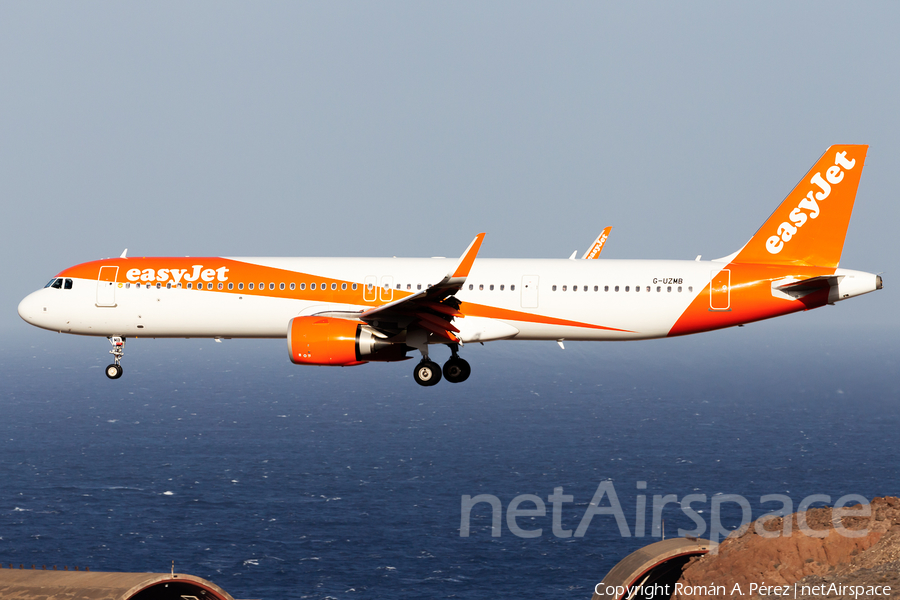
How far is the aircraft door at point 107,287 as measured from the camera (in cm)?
3931

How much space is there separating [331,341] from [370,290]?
4383 millimetres

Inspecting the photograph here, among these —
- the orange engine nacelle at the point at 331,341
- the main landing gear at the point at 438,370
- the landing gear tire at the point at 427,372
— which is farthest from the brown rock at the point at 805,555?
the orange engine nacelle at the point at 331,341

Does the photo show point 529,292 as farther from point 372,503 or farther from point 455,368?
point 372,503

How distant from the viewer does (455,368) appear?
36875mm

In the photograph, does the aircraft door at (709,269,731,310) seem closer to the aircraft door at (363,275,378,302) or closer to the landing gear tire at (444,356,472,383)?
the landing gear tire at (444,356,472,383)

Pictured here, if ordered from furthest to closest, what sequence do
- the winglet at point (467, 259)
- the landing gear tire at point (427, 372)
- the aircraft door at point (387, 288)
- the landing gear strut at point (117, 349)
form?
the landing gear strut at point (117, 349) → the aircraft door at point (387, 288) → the landing gear tire at point (427, 372) → the winglet at point (467, 259)

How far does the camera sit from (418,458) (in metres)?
187

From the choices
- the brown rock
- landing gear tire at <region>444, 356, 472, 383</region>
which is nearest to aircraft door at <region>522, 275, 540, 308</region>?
landing gear tire at <region>444, 356, 472, 383</region>

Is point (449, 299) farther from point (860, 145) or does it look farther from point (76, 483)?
point (76, 483)

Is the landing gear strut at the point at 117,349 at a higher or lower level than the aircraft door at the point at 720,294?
lower

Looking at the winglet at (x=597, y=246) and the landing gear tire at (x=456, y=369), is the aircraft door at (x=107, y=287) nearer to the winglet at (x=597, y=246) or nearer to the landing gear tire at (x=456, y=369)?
the landing gear tire at (x=456, y=369)

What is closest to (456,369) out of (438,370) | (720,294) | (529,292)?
(438,370)

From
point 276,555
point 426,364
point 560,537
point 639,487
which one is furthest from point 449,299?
point 639,487

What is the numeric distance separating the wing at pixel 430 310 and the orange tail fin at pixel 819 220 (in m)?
13.4
